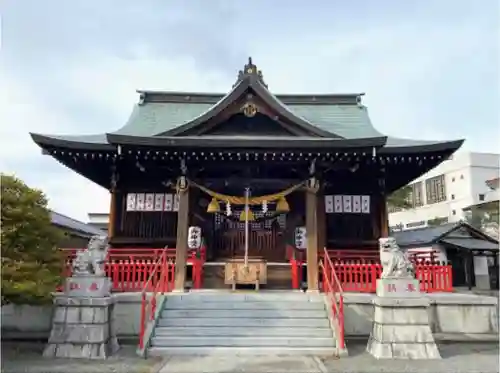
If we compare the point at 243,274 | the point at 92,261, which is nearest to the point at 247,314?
the point at 243,274

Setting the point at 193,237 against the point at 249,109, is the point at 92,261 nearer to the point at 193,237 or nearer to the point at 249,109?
the point at 193,237

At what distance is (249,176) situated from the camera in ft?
44.6

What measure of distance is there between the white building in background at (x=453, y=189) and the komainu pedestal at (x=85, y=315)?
45.2 meters

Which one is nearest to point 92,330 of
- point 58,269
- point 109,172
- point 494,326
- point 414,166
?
point 58,269

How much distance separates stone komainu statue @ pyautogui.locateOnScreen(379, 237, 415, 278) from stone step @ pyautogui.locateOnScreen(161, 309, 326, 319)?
189 cm

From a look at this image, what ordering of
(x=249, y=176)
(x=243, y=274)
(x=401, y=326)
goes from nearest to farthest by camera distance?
(x=401, y=326)
(x=243, y=274)
(x=249, y=176)

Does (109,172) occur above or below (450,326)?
above

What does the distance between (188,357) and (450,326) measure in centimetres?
677

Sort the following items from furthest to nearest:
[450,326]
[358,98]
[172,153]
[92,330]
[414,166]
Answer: [358,98] < [414,166] < [172,153] < [450,326] < [92,330]

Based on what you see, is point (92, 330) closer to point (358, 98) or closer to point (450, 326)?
point (450, 326)

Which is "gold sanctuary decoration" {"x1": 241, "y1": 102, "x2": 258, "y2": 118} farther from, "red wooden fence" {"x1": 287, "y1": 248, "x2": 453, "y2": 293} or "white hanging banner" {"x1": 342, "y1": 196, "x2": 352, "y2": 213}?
"red wooden fence" {"x1": 287, "y1": 248, "x2": 453, "y2": 293}

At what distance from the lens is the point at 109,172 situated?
15.0m

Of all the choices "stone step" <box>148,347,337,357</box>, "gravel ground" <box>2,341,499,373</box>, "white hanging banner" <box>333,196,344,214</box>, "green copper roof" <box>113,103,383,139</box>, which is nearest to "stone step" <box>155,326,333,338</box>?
"stone step" <box>148,347,337,357</box>

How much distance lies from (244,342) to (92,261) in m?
3.77
